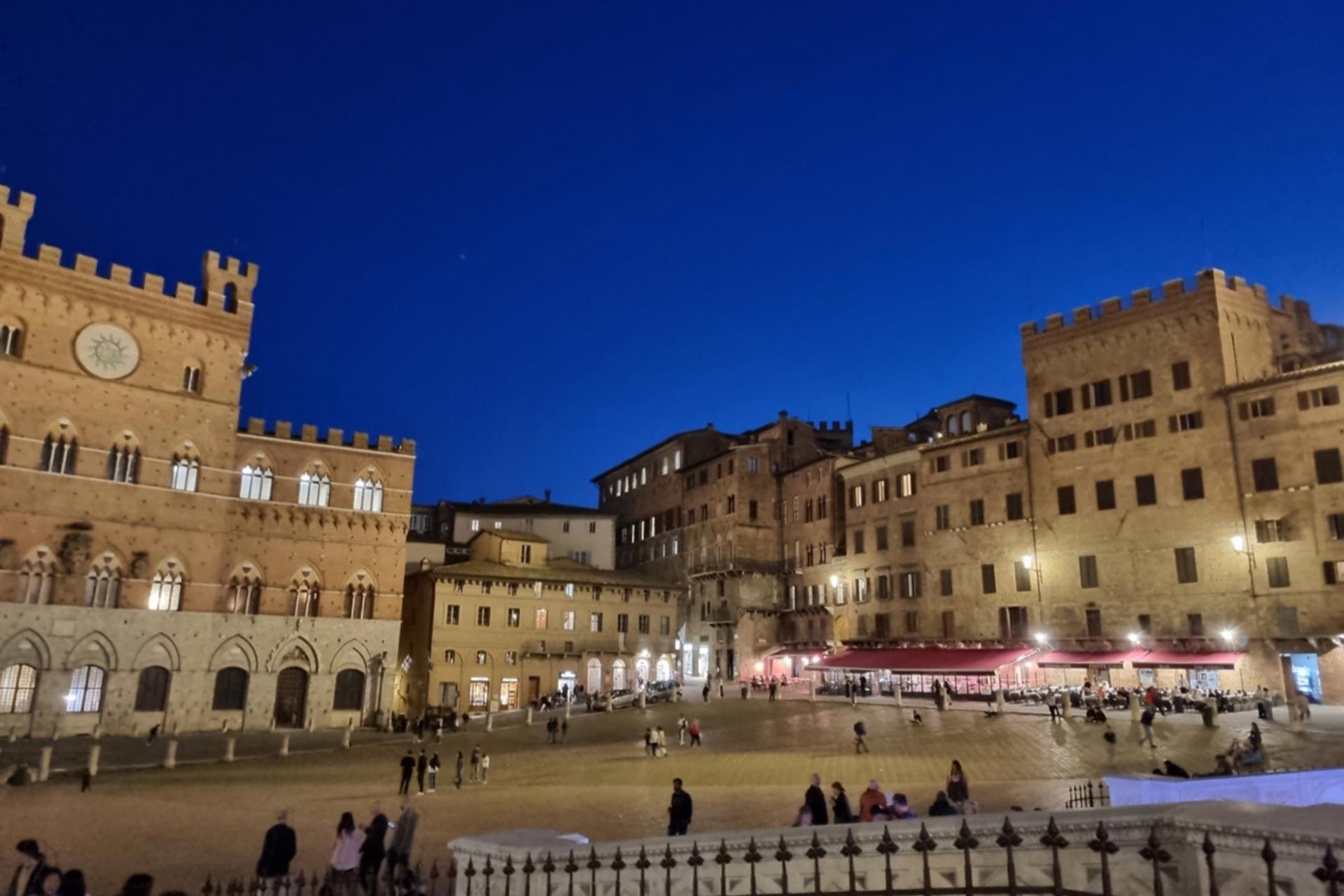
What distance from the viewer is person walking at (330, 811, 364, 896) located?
40.6ft

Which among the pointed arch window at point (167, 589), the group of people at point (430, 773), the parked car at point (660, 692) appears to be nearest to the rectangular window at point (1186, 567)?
the parked car at point (660, 692)

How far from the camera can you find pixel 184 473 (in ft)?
145

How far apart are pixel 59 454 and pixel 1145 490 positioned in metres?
50.9

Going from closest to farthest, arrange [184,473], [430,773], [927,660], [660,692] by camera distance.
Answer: [430,773], [184,473], [927,660], [660,692]

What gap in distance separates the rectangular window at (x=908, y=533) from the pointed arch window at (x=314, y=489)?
33246 mm

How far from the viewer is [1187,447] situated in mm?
41344

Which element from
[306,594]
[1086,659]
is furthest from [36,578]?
[1086,659]

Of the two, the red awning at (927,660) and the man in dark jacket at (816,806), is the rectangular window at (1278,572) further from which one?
the man in dark jacket at (816,806)

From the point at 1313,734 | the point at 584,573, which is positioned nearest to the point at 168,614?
the point at 584,573

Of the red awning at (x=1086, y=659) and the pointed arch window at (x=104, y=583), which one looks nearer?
the red awning at (x=1086, y=659)

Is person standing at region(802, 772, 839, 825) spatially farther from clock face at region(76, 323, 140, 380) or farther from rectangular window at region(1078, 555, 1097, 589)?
clock face at region(76, 323, 140, 380)

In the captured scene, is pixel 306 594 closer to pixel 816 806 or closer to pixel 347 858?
pixel 347 858

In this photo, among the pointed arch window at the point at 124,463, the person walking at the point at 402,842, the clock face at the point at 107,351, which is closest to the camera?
the person walking at the point at 402,842

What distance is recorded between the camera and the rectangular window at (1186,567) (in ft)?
132
